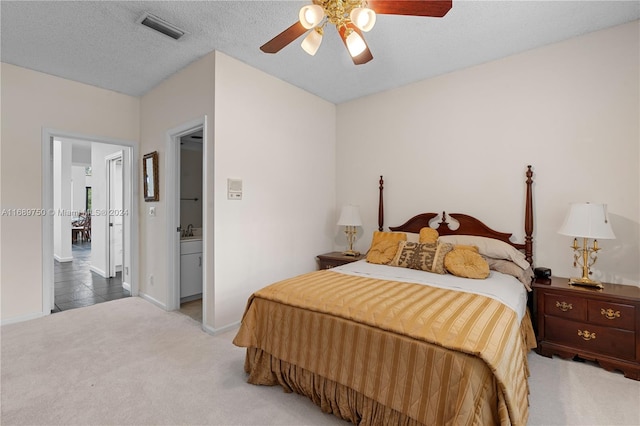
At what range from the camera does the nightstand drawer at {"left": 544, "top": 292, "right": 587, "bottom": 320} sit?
2.39 metres

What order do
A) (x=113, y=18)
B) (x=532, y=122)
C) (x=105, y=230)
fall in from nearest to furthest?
(x=113, y=18) → (x=532, y=122) → (x=105, y=230)

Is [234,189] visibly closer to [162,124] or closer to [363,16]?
[162,124]

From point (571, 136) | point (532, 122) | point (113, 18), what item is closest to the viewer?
point (113, 18)

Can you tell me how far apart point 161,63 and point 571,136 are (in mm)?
4129

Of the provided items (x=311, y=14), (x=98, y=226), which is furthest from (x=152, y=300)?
(x=311, y=14)

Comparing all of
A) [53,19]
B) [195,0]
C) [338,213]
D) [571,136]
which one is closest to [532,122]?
[571,136]

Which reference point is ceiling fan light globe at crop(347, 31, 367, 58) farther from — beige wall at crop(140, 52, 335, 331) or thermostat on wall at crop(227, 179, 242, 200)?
thermostat on wall at crop(227, 179, 242, 200)

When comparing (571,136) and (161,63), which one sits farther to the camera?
(161,63)

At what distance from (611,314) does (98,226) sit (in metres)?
6.98

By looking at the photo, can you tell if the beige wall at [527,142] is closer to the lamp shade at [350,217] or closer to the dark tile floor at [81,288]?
the lamp shade at [350,217]

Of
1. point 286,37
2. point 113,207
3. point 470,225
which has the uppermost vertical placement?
point 286,37

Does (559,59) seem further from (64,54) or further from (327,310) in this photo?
(64,54)

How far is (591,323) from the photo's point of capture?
7.73ft

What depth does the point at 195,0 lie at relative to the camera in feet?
7.34
